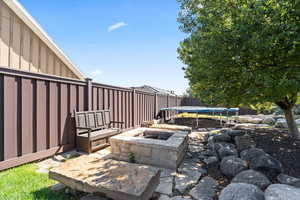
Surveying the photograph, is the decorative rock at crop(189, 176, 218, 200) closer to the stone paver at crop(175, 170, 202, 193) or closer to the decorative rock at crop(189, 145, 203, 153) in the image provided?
the stone paver at crop(175, 170, 202, 193)

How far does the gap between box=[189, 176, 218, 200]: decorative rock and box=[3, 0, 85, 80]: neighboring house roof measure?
252 inches

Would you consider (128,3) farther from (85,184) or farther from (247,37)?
(85,184)

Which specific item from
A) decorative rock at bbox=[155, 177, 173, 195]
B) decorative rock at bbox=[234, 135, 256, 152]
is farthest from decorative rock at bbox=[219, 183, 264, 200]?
decorative rock at bbox=[234, 135, 256, 152]

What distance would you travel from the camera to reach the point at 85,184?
1985mm

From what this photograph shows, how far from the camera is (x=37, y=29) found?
210 inches

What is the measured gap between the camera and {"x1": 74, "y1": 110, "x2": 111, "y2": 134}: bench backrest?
4.26 m

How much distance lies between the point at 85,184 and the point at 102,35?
8.08 m

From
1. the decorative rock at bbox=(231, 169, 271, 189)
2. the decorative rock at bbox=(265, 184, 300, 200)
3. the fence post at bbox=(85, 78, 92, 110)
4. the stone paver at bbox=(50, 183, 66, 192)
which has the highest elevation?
the fence post at bbox=(85, 78, 92, 110)

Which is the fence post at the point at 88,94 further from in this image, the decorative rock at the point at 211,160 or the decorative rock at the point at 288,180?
the decorative rock at the point at 288,180

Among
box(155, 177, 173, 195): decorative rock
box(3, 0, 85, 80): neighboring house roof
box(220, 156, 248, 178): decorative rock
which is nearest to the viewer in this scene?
box(155, 177, 173, 195): decorative rock

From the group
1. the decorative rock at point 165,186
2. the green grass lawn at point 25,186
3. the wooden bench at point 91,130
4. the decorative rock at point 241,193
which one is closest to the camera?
the decorative rock at point 241,193

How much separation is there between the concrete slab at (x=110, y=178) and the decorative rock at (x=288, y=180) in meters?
2.03

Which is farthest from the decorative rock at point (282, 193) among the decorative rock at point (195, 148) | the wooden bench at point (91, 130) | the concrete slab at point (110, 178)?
the wooden bench at point (91, 130)

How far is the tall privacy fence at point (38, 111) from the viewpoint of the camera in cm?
290
